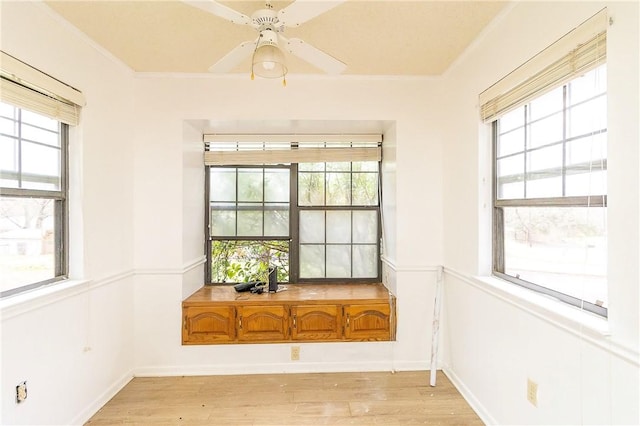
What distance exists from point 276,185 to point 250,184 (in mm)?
277

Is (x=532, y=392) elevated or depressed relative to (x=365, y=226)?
depressed

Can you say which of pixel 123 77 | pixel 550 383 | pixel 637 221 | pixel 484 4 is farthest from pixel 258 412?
pixel 484 4

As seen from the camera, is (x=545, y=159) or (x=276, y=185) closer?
(x=545, y=159)

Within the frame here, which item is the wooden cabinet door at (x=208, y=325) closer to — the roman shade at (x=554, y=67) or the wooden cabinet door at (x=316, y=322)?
the wooden cabinet door at (x=316, y=322)

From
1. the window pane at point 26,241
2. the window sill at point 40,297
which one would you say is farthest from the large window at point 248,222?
the window pane at point 26,241

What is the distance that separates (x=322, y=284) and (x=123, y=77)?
2.60 metres

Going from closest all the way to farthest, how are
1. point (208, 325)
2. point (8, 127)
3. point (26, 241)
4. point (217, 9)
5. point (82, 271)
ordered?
point (217, 9)
point (8, 127)
point (26, 241)
point (82, 271)
point (208, 325)

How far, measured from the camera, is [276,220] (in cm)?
345

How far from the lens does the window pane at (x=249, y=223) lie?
3412mm

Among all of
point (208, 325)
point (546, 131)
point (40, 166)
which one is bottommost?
point (208, 325)

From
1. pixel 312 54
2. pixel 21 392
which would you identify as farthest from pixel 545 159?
pixel 21 392

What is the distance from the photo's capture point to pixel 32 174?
1928 mm

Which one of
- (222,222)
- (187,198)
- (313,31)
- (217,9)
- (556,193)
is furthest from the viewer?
(222,222)

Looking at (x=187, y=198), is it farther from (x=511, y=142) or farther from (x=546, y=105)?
A: (x=546, y=105)
